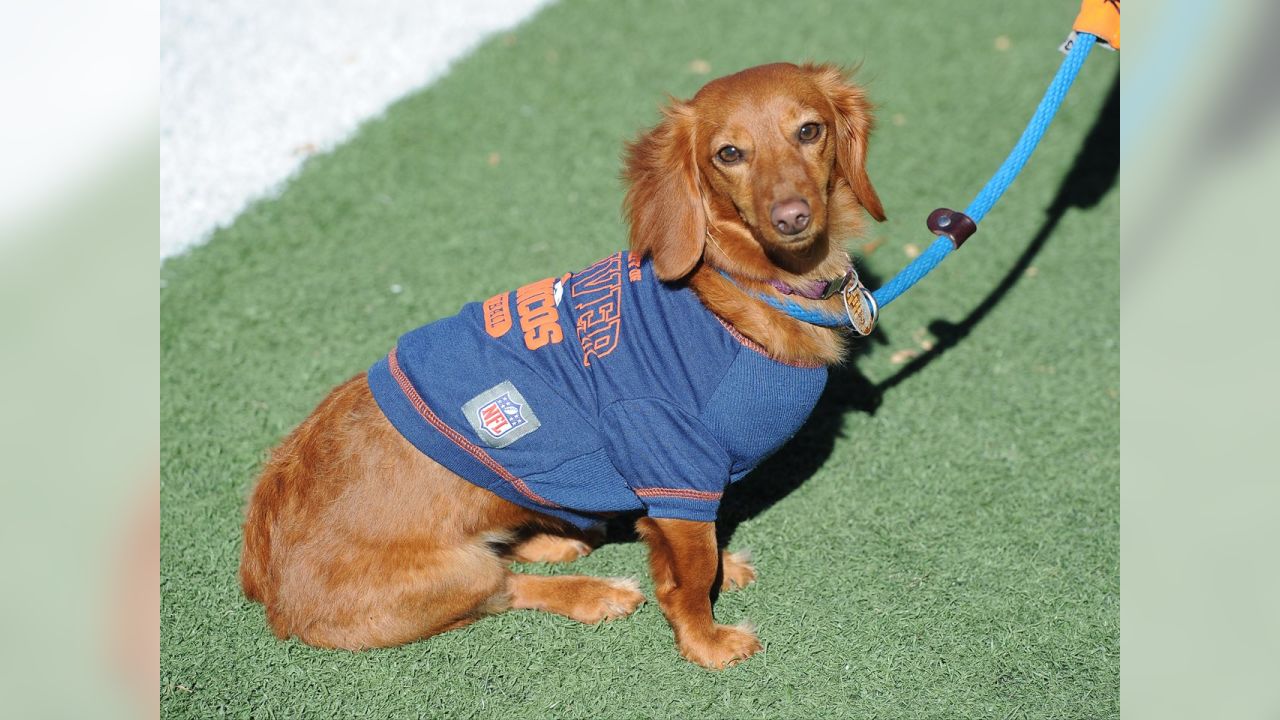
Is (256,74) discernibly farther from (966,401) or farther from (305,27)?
(966,401)

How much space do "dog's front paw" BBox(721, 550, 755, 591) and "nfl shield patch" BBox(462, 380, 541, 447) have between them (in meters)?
1.11

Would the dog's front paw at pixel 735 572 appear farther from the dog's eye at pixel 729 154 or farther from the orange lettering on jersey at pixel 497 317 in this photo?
the dog's eye at pixel 729 154

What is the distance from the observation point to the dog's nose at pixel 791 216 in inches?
115

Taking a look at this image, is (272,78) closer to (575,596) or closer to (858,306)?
(575,596)

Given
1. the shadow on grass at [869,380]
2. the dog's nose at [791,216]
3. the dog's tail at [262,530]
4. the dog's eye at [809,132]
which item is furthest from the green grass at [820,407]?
the dog's eye at [809,132]

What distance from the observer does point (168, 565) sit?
3916 mm

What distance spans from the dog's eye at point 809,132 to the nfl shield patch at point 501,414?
1225 mm

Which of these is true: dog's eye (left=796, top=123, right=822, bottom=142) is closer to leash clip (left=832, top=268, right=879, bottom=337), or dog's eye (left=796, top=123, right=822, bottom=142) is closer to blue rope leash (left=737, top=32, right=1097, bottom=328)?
leash clip (left=832, top=268, right=879, bottom=337)

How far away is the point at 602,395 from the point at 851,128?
1252 millimetres

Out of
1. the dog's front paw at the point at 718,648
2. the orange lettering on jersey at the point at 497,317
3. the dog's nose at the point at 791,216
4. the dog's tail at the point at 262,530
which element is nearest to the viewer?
the dog's nose at the point at 791,216

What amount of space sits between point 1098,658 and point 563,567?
6.58 feet

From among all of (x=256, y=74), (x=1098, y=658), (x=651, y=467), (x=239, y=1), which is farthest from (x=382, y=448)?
(x=239, y=1)
